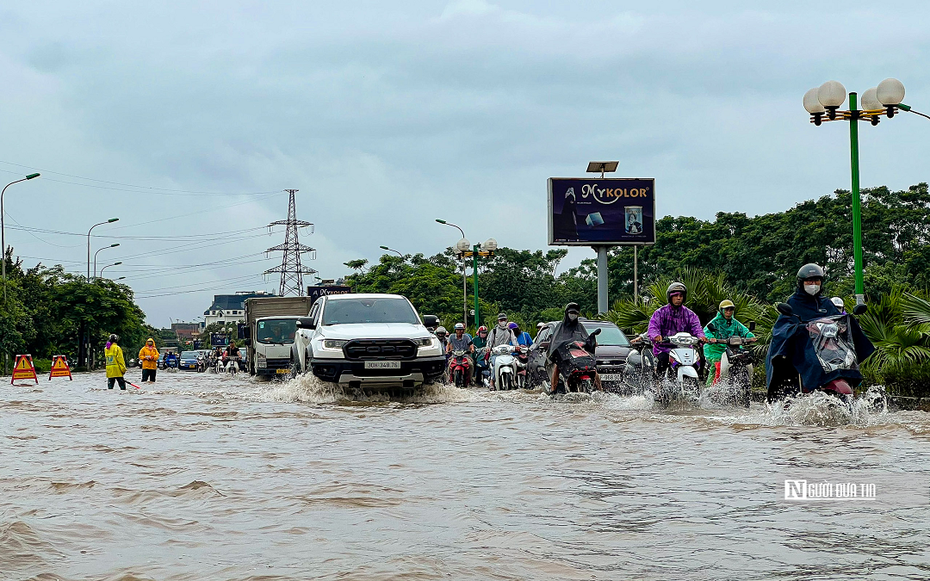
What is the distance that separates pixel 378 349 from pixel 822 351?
7.26 metres

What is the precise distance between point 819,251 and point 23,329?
39676mm

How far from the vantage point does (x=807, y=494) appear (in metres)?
6.20

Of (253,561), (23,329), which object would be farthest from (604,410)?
(23,329)

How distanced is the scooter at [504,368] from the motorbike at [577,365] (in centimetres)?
377

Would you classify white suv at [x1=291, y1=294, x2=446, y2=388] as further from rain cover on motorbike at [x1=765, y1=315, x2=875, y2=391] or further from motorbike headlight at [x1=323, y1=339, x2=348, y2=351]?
rain cover on motorbike at [x1=765, y1=315, x2=875, y2=391]

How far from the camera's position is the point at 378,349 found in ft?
51.8

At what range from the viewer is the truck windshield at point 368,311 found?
17141mm

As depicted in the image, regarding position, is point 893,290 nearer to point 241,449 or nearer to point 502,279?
point 241,449

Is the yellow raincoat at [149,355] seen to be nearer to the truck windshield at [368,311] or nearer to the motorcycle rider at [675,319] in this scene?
the truck windshield at [368,311]

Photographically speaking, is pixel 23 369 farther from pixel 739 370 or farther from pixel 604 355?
pixel 739 370

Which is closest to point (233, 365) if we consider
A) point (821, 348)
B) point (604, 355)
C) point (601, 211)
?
point (601, 211)

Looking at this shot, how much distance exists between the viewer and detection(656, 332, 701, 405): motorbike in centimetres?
1251

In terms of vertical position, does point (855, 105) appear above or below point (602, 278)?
above

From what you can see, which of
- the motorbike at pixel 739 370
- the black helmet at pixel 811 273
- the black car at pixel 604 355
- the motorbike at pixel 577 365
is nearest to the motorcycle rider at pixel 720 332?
the motorbike at pixel 739 370
